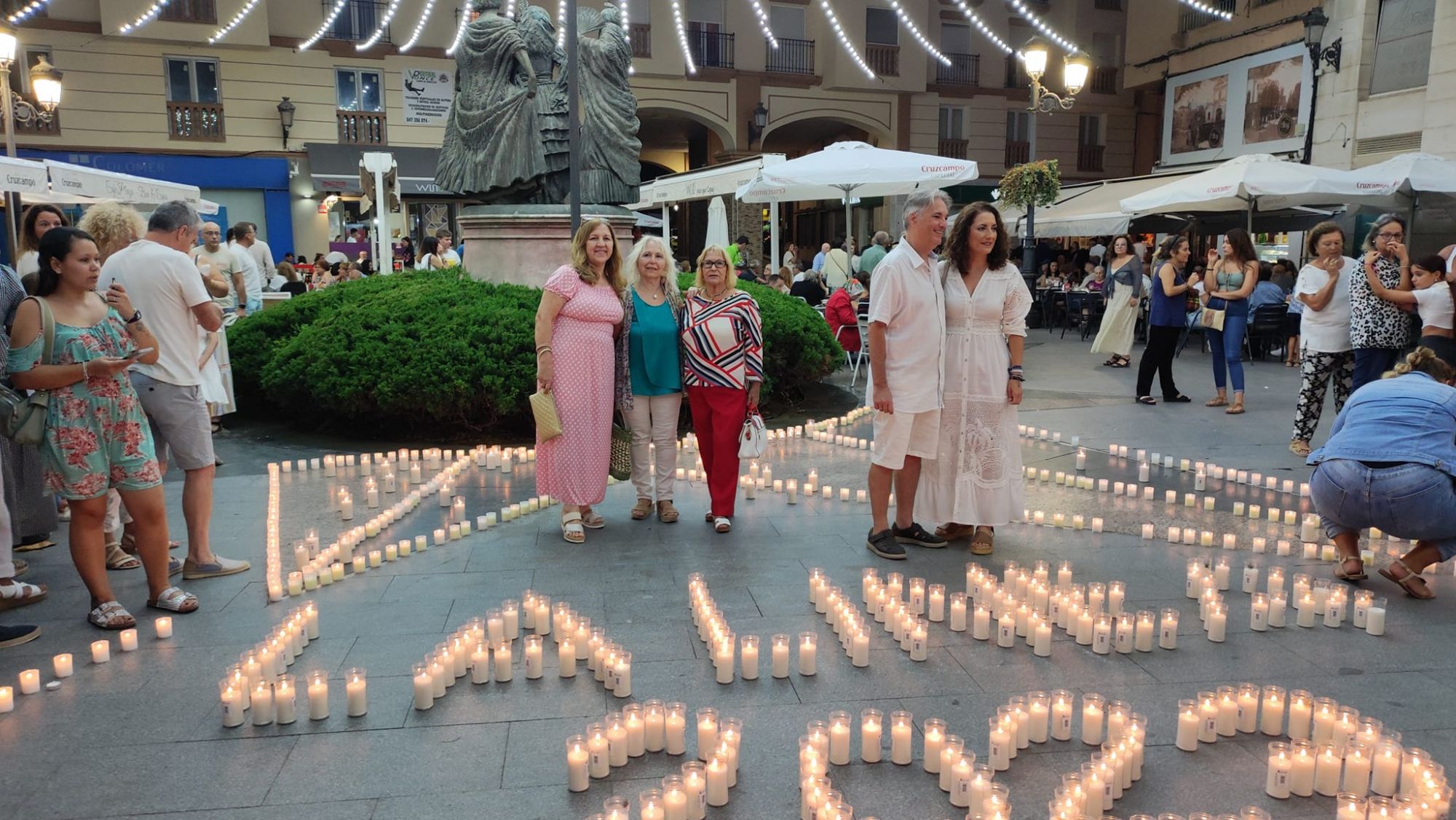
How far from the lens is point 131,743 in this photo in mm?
3650

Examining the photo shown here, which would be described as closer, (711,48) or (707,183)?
(707,183)

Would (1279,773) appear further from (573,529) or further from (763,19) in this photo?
(763,19)

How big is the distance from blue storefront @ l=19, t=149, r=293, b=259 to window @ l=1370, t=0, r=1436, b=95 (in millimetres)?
23862

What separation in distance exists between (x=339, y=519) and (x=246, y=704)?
3.10m

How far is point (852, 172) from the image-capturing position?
13219 mm

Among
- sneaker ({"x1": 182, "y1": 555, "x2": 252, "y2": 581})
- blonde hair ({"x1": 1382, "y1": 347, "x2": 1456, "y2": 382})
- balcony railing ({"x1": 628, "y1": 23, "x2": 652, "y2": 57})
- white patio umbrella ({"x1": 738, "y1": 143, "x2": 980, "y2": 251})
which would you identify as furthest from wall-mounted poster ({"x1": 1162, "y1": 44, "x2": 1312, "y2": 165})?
sneaker ({"x1": 182, "y1": 555, "x2": 252, "y2": 581})

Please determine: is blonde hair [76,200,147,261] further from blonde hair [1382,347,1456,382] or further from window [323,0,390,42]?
window [323,0,390,42]

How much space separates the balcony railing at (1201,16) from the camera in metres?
24.8

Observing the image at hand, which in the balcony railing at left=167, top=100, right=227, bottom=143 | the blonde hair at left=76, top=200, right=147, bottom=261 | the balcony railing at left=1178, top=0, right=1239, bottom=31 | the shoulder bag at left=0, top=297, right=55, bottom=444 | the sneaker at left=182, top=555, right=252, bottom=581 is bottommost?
the sneaker at left=182, top=555, right=252, bottom=581

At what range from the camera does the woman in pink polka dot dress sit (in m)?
6.07

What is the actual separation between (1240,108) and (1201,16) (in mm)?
3422

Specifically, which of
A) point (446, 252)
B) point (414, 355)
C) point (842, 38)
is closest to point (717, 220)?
point (446, 252)

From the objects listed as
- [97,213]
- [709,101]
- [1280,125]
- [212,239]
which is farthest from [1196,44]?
[97,213]

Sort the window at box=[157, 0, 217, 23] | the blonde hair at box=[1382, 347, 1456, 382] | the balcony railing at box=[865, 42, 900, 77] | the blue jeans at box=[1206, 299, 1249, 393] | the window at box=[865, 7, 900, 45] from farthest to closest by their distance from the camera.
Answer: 1. the window at box=[865, 7, 900, 45]
2. the balcony railing at box=[865, 42, 900, 77]
3. the window at box=[157, 0, 217, 23]
4. the blue jeans at box=[1206, 299, 1249, 393]
5. the blonde hair at box=[1382, 347, 1456, 382]
